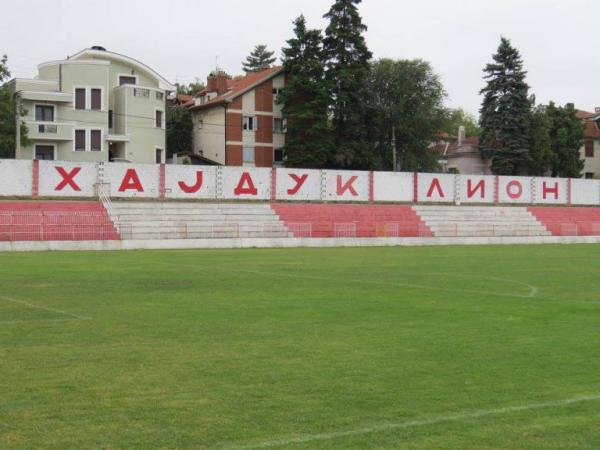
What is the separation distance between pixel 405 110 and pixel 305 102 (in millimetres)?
12017

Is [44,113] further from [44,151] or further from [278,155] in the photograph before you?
[278,155]

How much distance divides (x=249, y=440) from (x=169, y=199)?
127 ft

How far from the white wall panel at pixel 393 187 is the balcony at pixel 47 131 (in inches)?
974

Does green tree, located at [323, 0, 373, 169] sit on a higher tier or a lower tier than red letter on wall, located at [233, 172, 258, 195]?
higher

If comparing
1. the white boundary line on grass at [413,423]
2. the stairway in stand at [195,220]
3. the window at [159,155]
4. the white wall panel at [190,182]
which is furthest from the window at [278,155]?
the white boundary line on grass at [413,423]

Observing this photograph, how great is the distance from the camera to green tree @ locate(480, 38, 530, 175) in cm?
7612

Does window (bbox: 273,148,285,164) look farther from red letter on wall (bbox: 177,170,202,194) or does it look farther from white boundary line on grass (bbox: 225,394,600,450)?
white boundary line on grass (bbox: 225,394,600,450)

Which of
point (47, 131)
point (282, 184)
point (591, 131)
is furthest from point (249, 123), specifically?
point (591, 131)

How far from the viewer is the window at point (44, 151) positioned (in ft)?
200

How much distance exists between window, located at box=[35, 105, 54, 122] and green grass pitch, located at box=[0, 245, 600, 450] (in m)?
43.8

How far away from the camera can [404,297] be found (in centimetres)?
1706

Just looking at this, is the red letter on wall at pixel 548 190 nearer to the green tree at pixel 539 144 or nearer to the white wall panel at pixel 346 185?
the white wall panel at pixel 346 185

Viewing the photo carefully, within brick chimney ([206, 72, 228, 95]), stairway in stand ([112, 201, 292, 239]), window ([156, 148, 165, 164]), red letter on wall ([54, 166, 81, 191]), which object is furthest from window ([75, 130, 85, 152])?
stairway in stand ([112, 201, 292, 239])

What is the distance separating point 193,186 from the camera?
45.2 meters
